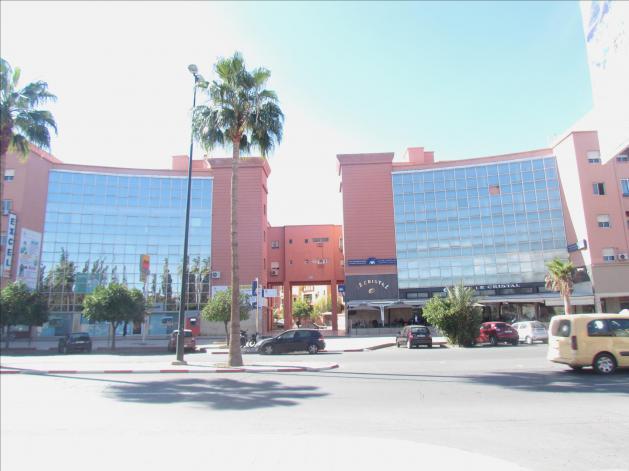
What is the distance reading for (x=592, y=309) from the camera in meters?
43.6

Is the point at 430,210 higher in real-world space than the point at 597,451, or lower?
higher

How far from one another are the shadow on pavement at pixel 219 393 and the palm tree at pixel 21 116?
37.5 feet

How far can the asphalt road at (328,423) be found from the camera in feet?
18.2

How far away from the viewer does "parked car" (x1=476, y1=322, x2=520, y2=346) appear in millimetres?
27002

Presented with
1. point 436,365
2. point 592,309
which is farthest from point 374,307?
point 436,365

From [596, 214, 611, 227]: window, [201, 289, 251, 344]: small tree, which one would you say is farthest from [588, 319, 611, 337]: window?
[596, 214, 611, 227]: window

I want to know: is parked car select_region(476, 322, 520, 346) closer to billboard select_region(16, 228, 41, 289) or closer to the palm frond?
the palm frond

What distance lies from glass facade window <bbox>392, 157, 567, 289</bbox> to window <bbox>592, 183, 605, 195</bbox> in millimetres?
4728

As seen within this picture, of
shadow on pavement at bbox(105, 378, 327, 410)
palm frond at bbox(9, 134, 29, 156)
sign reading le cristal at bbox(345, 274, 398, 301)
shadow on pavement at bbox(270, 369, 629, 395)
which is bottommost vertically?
shadow on pavement at bbox(270, 369, 629, 395)

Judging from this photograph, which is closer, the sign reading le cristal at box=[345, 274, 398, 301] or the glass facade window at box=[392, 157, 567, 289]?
the glass facade window at box=[392, 157, 567, 289]

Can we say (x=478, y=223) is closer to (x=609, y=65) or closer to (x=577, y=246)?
(x=577, y=246)

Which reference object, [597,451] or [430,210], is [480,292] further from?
[597,451]

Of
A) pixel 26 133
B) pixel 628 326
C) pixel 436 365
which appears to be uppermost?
pixel 26 133

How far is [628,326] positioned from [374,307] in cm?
3743
